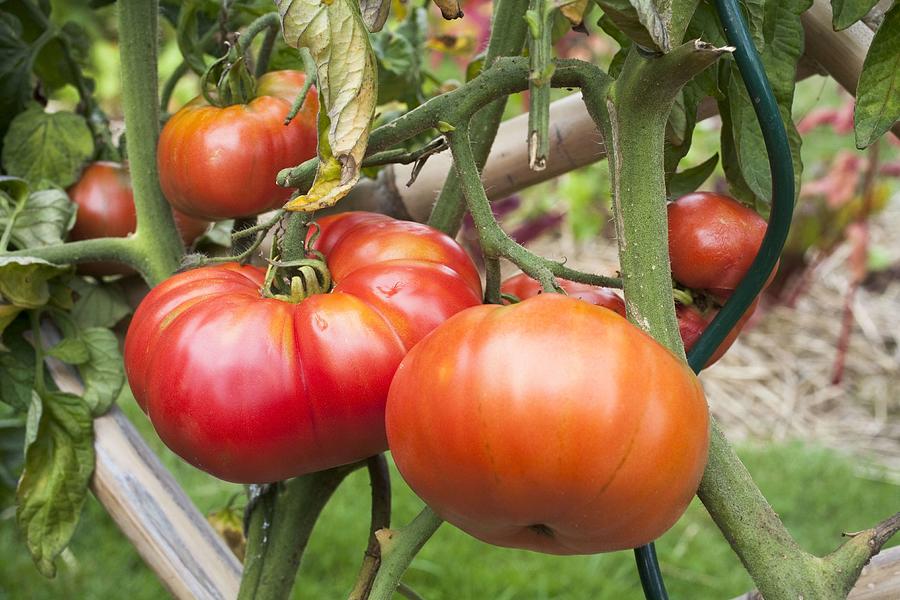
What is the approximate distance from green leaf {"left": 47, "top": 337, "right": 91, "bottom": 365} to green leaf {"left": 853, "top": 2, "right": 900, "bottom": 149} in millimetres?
689

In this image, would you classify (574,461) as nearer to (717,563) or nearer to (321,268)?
(321,268)

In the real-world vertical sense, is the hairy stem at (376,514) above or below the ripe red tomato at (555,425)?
below

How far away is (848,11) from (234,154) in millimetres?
422

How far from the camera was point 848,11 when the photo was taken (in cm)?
59

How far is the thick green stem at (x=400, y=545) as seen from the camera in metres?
0.53

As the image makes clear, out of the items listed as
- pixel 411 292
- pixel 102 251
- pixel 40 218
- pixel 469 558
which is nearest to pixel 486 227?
pixel 411 292

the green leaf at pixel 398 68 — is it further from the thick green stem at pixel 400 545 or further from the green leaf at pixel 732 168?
the thick green stem at pixel 400 545

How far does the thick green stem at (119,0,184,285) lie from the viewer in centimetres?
86

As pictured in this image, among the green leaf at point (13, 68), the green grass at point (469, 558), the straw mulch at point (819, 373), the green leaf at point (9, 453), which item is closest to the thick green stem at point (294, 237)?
the green leaf at point (13, 68)

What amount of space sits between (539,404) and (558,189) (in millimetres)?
3122

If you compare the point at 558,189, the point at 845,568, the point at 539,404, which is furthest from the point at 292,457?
the point at 558,189

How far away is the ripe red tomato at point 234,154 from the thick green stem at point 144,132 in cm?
10

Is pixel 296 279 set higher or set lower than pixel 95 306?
higher

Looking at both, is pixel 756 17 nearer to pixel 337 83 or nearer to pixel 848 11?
pixel 848 11
